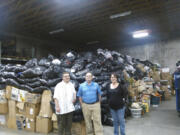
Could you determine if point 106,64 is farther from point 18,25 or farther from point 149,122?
point 18,25

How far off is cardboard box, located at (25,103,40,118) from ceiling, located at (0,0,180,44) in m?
4.00

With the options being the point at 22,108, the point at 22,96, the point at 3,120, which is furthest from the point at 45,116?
the point at 3,120

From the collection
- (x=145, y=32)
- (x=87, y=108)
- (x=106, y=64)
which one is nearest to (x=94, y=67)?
(x=106, y=64)

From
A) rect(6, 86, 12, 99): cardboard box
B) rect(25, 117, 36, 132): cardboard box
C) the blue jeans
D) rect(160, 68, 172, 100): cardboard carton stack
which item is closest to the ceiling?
rect(160, 68, 172, 100): cardboard carton stack

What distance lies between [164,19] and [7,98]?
25.3 feet

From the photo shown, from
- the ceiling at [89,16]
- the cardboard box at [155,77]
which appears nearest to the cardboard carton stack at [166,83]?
the cardboard box at [155,77]

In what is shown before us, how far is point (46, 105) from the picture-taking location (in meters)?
3.33

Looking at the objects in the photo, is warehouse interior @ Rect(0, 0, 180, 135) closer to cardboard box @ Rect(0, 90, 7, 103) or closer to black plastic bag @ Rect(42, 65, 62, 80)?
cardboard box @ Rect(0, 90, 7, 103)

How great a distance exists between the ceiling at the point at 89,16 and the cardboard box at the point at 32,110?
3997 mm

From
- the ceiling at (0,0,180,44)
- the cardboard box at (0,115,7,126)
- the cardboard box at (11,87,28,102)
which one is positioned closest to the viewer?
the cardboard box at (11,87,28,102)

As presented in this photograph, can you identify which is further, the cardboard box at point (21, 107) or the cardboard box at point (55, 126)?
the cardboard box at point (21, 107)

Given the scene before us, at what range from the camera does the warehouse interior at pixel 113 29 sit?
439 cm

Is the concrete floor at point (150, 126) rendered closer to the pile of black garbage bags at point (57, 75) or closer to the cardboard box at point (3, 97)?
the pile of black garbage bags at point (57, 75)

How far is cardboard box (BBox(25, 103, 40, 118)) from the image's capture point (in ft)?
11.3
